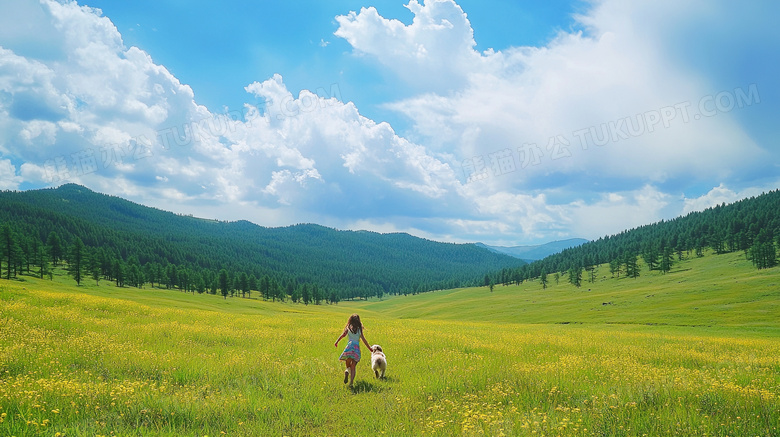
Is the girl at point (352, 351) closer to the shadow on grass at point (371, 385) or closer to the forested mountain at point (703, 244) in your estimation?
the shadow on grass at point (371, 385)

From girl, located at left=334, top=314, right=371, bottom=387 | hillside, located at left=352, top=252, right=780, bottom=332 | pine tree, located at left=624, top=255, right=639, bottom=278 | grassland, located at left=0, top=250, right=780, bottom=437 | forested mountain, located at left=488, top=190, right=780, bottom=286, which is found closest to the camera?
grassland, located at left=0, top=250, right=780, bottom=437

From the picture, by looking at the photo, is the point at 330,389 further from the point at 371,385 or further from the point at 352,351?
the point at 371,385

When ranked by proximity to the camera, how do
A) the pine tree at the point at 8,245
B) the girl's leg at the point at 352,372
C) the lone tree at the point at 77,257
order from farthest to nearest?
the lone tree at the point at 77,257
the pine tree at the point at 8,245
the girl's leg at the point at 352,372

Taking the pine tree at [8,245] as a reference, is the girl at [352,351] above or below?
below

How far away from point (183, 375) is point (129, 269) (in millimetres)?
134337

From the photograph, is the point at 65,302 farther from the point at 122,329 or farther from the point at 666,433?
the point at 666,433

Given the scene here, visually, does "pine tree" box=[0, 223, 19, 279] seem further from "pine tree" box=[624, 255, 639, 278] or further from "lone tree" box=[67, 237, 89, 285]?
"pine tree" box=[624, 255, 639, 278]

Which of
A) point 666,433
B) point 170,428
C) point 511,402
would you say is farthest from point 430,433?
point 170,428

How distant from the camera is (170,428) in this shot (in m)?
7.03

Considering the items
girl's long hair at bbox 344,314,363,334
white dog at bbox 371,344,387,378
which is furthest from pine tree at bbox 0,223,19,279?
white dog at bbox 371,344,387,378

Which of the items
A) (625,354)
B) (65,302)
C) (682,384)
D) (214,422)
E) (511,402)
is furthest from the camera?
(65,302)

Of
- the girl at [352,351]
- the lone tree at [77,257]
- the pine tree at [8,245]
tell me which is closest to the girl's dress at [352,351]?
the girl at [352,351]

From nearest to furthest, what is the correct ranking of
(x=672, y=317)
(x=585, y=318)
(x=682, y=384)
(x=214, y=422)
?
1. (x=214, y=422)
2. (x=682, y=384)
3. (x=672, y=317)
4. (x=585, y=318)

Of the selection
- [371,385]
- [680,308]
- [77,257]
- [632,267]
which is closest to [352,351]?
[371,385]
